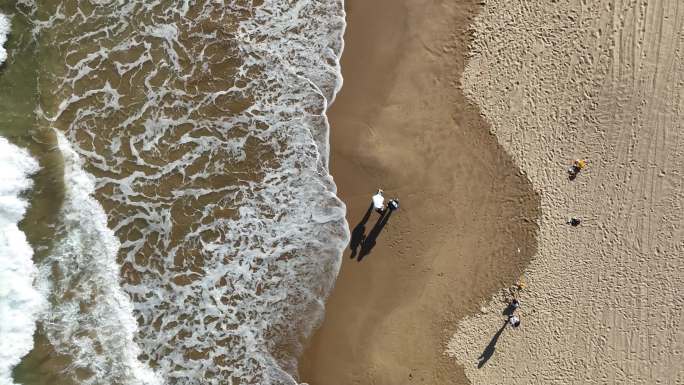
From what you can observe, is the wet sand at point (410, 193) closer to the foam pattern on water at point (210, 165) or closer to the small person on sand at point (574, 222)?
the foam pattern on water at point (210, 165)

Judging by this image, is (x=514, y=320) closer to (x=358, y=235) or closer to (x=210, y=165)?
(x=358, y=235)

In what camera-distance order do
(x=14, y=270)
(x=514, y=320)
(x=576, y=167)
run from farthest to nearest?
(x=514, y=320) → (x=576, y=167) → (x=14, y=270)

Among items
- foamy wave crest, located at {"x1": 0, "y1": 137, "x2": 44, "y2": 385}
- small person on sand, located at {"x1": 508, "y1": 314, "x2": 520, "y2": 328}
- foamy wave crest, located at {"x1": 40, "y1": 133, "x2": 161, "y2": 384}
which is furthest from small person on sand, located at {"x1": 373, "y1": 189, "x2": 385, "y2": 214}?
foamy wave crest, located at {"x1": 0, "y1": 137, "x2": 44, "y2": 385}

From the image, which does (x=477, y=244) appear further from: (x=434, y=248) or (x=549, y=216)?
(x=549, y=216)

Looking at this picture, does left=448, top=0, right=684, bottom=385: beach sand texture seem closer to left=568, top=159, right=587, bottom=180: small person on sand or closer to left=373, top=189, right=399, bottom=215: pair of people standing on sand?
left=568, top=159, right=587, bottom=180: small person on sand

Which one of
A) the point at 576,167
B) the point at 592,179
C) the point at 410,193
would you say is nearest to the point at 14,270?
the point at 410,193

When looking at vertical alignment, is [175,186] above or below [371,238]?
above
